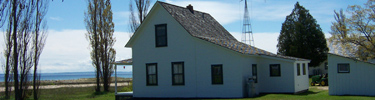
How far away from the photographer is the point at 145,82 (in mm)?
24297

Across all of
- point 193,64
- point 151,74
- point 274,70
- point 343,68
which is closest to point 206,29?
point 193,64

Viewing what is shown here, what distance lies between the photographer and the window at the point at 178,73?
2330 centimetres

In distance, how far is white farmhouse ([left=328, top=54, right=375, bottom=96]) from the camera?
2125cm

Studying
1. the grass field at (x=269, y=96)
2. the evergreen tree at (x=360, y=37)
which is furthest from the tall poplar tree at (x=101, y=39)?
the evergreen tree at (x=360, y=37)

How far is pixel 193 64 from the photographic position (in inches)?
902

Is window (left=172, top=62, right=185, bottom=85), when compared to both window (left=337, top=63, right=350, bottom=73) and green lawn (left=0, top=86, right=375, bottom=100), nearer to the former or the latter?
green lawn (left=0, top=86, right=375, bottom=100)


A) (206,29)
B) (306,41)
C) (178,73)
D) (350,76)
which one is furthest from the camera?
(306,41)

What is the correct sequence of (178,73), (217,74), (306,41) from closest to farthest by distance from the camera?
(217,74) → (178,73) → (306,41)

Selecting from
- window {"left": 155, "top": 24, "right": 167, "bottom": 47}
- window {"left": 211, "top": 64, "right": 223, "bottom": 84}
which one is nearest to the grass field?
window {"left": 211, "top": 64, "right": 223, "bottom": 84}

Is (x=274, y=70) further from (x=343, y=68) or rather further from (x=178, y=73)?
(x=178, y=73)

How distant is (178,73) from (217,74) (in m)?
2.34

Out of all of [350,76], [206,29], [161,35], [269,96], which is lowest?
[269,96]

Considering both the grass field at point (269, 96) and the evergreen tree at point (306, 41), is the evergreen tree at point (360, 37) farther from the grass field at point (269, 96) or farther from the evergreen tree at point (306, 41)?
the evergreen tree at point (306, 41)

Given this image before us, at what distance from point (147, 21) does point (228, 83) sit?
5.89 metres
